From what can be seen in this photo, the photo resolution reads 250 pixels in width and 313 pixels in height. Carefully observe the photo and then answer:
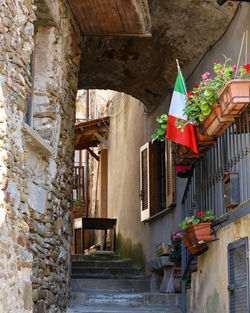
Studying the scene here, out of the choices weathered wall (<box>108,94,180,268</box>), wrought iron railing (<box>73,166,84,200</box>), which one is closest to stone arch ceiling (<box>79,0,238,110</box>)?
weathered wall (<box>108,94,180,268</box>)

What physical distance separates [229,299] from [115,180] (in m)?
9.17

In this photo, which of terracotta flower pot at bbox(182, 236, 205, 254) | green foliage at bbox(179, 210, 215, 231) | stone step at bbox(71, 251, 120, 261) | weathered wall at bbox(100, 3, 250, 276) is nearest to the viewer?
green foliage at bbox(179, 210, 215, 231)

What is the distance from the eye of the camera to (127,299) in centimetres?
796

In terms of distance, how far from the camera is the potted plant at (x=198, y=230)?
19.9 ft

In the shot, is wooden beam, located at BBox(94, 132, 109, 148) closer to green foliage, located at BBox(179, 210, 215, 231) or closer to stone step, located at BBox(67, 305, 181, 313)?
stone step, located at BBox(67, 305, 181, 313)

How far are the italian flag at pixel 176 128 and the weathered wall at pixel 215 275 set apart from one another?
956mm

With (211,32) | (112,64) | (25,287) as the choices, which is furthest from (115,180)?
(25,287)

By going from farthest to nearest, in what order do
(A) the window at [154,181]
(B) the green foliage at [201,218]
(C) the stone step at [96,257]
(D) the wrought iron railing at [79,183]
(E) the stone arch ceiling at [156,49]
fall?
(D) the wrought iron railing at [79,183], (C) the stone step at [96,257], (A) the window at [154,181], (E) the stone arch ceiling at [156,49], (B) the green foliage at [201,218]

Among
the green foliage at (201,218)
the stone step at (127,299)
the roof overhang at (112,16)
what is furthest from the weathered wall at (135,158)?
the green foliage at (201,218)

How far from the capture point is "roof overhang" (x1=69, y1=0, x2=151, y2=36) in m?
7.16

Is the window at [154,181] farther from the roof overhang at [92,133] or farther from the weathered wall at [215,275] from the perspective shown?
the weathered wall at [215,275]

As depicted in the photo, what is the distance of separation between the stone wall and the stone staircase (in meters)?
0.85

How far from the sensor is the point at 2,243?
4035 millimetres

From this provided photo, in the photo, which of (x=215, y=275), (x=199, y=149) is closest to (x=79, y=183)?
(x=199, y=149)
